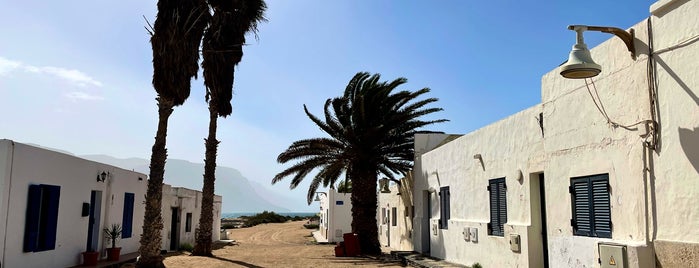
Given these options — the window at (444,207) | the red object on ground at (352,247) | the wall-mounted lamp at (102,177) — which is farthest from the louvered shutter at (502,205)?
the wall-mounted lamp at (102,177)

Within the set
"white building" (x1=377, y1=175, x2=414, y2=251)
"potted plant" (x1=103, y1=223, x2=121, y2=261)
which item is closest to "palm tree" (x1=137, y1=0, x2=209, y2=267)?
"potted plant" (x1=103, y1=223, x2=121, y2=261)

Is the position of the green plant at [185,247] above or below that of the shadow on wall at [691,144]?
below

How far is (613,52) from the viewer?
7.97 m

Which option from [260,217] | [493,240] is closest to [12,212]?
[493,240]

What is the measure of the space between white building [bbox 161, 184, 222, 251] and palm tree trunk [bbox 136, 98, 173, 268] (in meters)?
7.90

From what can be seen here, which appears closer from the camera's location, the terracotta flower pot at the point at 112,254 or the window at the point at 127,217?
the terracotta flower pot at the point at 112,254

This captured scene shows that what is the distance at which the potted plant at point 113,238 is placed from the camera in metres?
17.0

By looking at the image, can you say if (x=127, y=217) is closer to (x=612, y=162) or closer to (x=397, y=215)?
(x=397, y=215)

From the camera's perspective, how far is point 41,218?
13531mm

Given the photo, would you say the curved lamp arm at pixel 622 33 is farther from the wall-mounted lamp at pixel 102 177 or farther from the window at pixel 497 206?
the wall-mounted lamp at pixel 102 177

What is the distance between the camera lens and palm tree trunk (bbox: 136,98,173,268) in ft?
50.1

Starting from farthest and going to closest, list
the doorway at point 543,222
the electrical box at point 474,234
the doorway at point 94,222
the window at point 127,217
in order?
the window at point 127,217 < the doorway at point 94,222 < the electrical box at point 474,234 < the doorway at point 543,222

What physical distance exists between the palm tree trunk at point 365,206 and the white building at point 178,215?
767cm

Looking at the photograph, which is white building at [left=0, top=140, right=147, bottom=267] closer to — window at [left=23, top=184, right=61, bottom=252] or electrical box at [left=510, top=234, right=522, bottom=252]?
window at [left=23, top=184, right=61, bottom=252]
